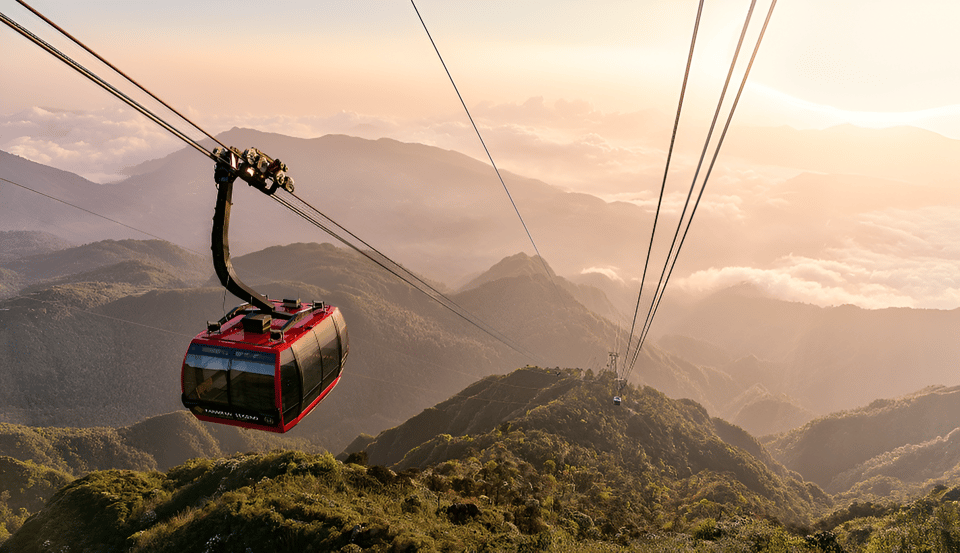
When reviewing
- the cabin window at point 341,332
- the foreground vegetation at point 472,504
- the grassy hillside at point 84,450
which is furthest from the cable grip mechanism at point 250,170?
the grassy hillside at point 84,450

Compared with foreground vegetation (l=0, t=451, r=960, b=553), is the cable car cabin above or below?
above

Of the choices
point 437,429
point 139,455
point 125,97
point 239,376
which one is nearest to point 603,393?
point 437,429

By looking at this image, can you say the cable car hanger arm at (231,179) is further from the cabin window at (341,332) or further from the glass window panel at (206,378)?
the cabin window at (341,332)

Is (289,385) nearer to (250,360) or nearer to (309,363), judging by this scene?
(309,363)

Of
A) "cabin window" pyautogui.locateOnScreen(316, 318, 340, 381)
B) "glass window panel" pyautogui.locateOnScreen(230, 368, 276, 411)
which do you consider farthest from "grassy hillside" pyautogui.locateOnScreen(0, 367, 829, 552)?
"glass window panel" pyautogui.locateOnScreen(230, 368, 276, 411)

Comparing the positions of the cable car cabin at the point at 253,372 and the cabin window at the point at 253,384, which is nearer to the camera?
the cabin window at the point at 253,384

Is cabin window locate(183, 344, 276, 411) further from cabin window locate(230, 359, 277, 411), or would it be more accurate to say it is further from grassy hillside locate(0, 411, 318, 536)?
grassy hillside locate(0, 411, 318, 536)

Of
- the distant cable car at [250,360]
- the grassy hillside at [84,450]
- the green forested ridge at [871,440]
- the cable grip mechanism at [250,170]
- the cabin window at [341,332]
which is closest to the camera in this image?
the cable grip mechanism at [250,170]

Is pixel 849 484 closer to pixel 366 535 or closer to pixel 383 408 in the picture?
pixel 383 408
